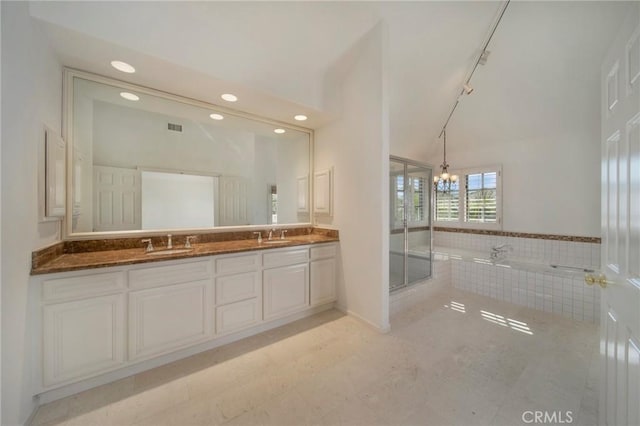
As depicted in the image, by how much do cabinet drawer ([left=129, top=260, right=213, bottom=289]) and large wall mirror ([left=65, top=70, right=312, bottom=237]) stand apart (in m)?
0.64

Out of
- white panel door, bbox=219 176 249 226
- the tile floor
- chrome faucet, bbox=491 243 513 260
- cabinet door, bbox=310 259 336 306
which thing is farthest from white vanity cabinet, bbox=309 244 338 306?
chrome faucet, bbox=491 243 513 260

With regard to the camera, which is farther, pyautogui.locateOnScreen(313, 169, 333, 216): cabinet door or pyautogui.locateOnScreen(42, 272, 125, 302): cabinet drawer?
pyautogui.locateOnScreen(313, 169, 333, 216): cabinet door

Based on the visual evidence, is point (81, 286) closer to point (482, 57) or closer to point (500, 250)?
point (482, 57)

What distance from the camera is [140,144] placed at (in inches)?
93.5

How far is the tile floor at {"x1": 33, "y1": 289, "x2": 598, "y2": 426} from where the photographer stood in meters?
1.52

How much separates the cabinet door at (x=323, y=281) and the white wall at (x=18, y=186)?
7.07ft

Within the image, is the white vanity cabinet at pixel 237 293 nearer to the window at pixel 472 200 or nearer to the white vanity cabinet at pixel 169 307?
the white vanity cabinet at pixel 169 307

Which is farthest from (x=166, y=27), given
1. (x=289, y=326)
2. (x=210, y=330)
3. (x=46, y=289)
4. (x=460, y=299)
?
(x=460, y=299)

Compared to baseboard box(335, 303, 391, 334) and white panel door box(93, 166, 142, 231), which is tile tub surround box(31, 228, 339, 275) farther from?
baseboard box(335, 303, 391, 334)

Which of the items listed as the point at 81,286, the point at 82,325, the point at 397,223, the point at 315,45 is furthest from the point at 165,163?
the point at 397,223

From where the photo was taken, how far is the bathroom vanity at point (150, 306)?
1594 mm

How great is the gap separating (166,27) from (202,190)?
4.67 ft

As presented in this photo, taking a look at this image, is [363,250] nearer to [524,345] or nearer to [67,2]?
[524,345]

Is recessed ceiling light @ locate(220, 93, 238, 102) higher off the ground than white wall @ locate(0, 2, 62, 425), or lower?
higher
